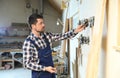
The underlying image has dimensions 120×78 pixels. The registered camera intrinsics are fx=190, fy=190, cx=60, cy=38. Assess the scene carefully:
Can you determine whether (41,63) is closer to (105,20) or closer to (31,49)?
(31,49)

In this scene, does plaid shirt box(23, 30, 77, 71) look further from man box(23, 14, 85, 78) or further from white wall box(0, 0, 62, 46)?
white wall box(0, 0, 62, 46)

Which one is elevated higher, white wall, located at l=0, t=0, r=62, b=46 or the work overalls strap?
white wall, located at l=0, t=0, r=62, b=46

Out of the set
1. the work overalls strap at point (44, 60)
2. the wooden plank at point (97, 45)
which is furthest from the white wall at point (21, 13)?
the wooden plank at point (97, 45)

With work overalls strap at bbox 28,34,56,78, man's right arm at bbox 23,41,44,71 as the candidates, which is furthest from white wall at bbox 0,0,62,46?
man's right arm at bbox 23,41,44,71

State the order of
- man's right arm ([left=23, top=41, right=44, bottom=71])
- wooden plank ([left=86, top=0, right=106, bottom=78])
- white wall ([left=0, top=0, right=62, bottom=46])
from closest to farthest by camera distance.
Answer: wooden plank ([left=86, top=0, right=106, bottom=78]), man's right arm ([left=23, top=41, right=44, bottom=71]), white wall ([left=0, top=0, right=62, bottom=46])

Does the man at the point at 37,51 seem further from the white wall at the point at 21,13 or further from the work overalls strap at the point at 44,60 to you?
the white wall at the point at 21,13

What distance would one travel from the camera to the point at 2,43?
7566 millimetres

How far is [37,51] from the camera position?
92.4 inches

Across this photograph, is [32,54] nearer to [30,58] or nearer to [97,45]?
[30,58]

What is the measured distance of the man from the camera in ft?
7.50

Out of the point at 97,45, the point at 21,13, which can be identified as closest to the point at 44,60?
the point at 97,45

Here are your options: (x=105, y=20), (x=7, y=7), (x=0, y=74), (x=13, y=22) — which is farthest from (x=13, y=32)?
(x=105, y=20)

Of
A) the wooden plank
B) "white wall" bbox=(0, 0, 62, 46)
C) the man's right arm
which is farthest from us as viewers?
"white wall" bbox=(0, 0, 62, 46)

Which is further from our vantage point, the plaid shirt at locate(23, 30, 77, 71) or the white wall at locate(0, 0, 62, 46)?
the white wall at locate(0, 0, 62, 46)
